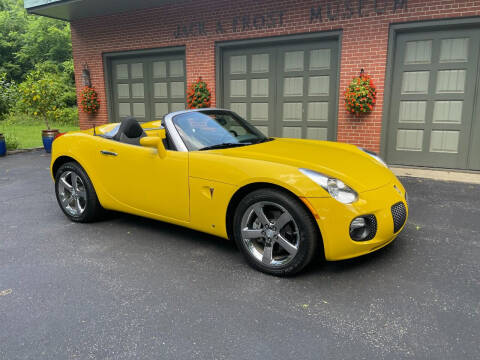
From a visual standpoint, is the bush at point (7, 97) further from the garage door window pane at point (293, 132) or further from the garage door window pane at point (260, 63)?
the garage door window pane at point (293, 132)

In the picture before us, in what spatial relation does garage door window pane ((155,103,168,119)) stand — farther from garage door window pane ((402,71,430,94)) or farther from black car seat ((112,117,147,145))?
black car seat ((112,117,147,145))

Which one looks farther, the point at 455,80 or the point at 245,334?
the point at 455,80

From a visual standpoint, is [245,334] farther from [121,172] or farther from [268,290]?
[121,172]

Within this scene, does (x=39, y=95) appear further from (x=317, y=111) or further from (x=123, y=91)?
(x=317, y=111)

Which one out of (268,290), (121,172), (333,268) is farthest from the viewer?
(121,172)

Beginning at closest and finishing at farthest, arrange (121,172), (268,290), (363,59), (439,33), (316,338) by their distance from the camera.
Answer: (316,338) → (268,290) → (121,172) → (439,33) → (363,59)

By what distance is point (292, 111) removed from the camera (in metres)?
8.97

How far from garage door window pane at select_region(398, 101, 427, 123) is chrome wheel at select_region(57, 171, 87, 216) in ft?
21.3

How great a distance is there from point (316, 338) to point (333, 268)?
1018mm

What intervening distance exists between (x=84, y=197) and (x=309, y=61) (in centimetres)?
615

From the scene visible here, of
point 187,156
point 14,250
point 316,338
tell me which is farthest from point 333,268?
point 14,250

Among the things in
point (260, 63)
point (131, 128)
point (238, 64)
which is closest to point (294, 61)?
point (260, 63)

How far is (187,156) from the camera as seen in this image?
11.5 ft

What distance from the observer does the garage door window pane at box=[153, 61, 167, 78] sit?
10.5m
